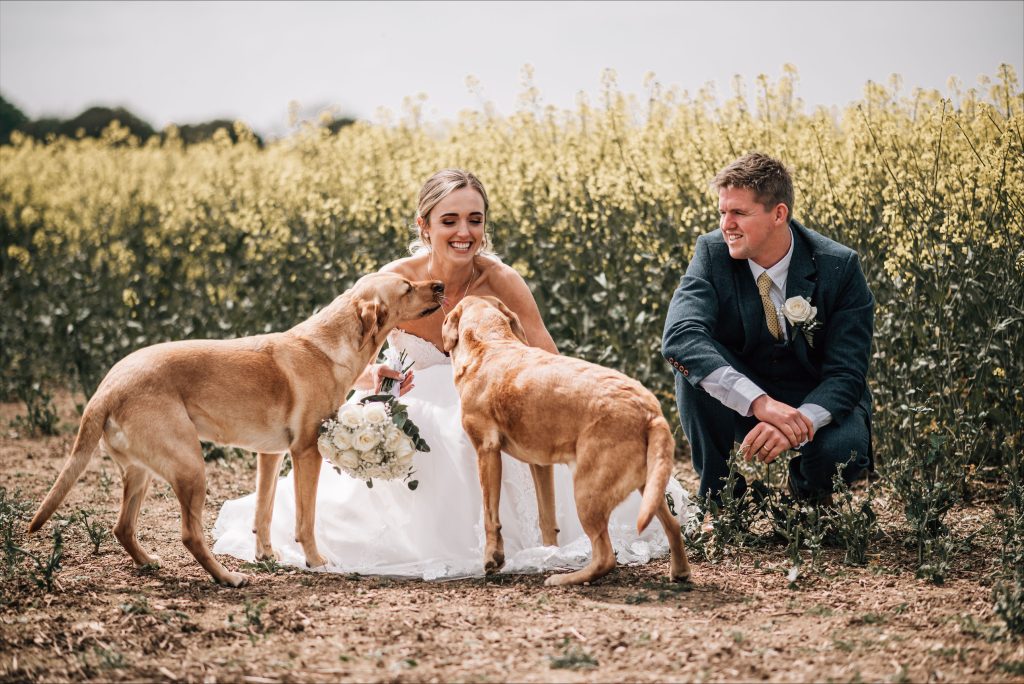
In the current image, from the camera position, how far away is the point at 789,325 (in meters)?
4.82

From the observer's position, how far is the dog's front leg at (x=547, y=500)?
4746 mm

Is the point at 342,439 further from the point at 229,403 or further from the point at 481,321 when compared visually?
the point at 481,321

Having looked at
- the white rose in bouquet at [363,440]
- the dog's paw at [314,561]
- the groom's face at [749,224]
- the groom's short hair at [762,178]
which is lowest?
the dog's paw at [314,561]

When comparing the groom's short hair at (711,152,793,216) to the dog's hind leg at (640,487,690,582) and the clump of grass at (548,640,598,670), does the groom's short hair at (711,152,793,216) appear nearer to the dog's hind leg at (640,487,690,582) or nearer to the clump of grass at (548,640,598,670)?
the dog's hind leg at (640,487,690,582)

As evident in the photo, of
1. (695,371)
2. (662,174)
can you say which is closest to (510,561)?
(695,371)

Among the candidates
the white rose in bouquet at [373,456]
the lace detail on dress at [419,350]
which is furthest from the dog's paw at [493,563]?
the lace detail on dress at [419,350]

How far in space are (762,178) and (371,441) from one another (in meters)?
2.33

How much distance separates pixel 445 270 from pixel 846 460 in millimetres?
2492

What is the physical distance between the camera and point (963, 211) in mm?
5449

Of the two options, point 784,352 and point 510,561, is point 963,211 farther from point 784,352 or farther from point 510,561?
point 510,561

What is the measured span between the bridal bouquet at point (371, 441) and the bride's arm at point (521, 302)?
3.20ft

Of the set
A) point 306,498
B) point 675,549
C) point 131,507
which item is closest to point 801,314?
point 675,549

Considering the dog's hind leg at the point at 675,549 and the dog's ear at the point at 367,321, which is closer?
the dog's hind leg at the point at 675,549

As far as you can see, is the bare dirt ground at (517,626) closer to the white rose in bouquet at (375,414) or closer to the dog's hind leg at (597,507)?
the dog's hind leg at (597,507)
